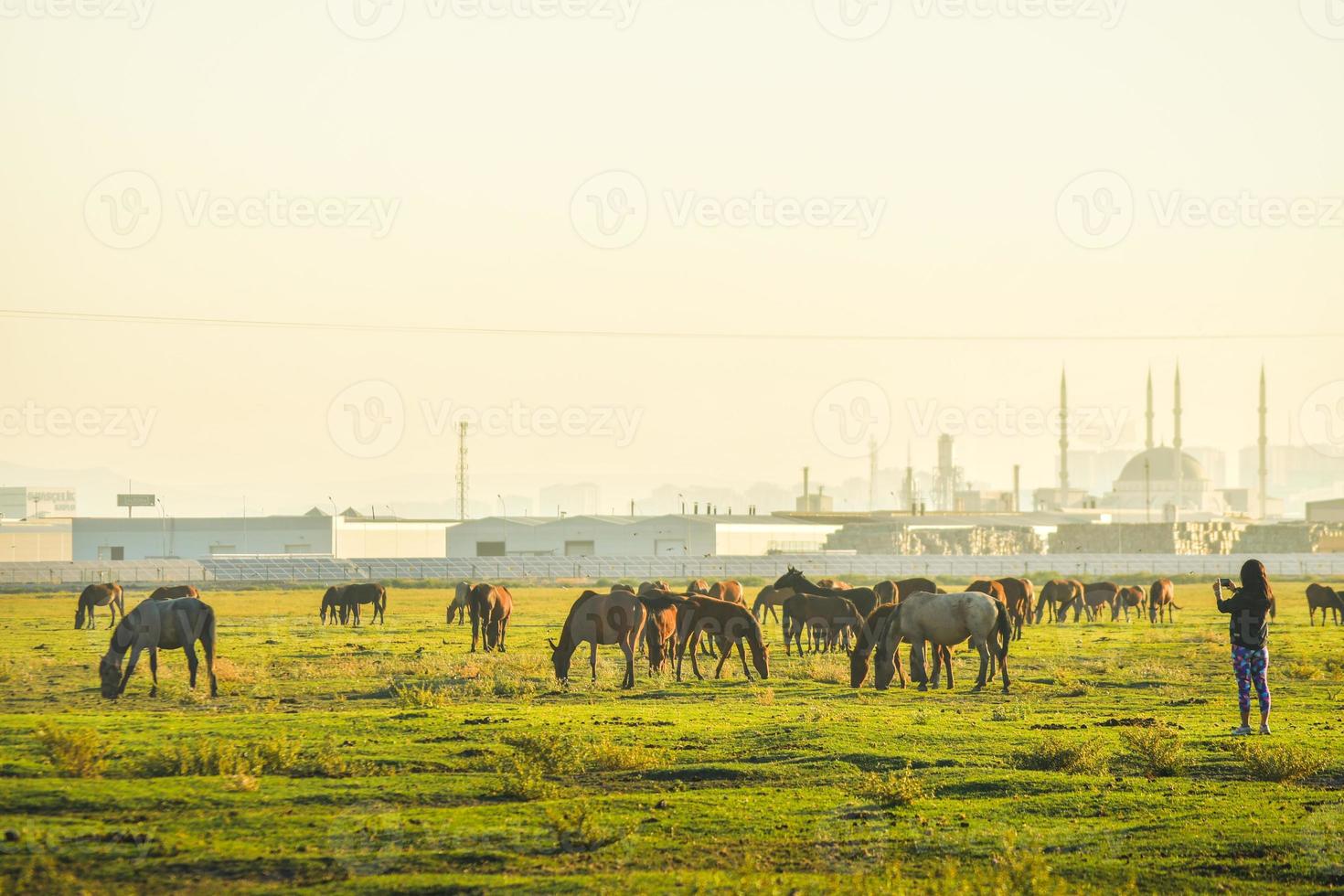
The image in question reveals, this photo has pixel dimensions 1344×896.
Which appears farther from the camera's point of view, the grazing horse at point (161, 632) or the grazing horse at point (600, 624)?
the grazing horse at point (600, 624)

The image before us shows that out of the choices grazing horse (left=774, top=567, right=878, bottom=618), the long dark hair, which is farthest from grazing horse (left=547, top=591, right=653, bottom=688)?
the long dark hair

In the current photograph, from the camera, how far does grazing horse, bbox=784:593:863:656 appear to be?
113 feet

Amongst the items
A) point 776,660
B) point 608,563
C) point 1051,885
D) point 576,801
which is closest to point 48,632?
point 776,660

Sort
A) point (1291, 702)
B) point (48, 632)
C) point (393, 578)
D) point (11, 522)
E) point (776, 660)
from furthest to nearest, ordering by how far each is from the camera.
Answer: point (11, 522)
point (393, 578)
point (48, 632)
point (776, 660)
point (1291, 702)

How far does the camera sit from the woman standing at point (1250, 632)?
1825 cm

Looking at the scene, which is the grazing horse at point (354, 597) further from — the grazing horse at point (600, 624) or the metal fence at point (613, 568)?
the metal fence at point (613, 568)

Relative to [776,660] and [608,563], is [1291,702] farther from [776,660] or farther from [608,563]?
[608,563]

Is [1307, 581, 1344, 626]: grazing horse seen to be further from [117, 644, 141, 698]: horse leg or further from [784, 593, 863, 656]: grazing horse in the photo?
[117, 644, 141, 698]: horse leg

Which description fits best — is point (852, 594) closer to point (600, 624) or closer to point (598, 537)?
point (600, 624)

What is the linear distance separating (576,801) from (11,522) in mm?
117999

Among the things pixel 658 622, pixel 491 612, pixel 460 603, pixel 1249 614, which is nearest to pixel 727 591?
pixel 491 612

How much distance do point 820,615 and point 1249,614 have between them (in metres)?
16.9

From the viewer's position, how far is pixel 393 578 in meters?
81.6

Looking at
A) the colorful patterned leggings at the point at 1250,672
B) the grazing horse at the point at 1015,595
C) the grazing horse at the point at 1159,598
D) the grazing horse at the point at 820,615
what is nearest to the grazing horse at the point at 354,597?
the grazing horse at the point at 820,615
